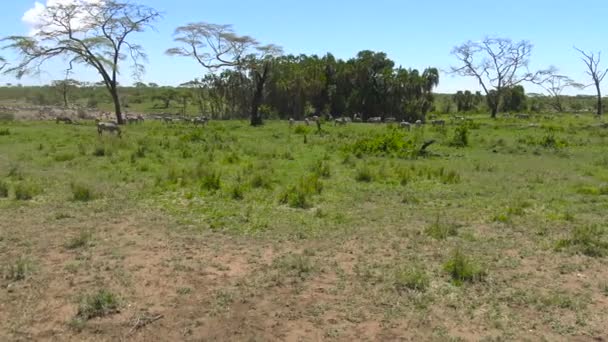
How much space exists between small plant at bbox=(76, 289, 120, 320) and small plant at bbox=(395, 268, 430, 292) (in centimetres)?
283

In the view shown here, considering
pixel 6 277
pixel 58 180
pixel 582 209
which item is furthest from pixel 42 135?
pixel 582 209

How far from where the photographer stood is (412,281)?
19.9 ft

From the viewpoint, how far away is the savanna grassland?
5234 millimetres

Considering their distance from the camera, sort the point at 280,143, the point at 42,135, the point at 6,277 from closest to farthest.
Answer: the point at 6,277 < the point at 280,143 < the point at 42,135

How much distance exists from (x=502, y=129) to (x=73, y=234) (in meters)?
27.9

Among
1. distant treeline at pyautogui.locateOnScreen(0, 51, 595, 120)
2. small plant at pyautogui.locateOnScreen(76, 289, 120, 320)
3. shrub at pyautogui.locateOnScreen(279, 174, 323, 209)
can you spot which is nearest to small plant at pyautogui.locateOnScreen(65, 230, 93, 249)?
small plant at pyautogui.locateOnScreen(76, 289, 120, 320)

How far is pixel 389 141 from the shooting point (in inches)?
744

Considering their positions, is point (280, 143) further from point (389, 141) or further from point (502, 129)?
point (502, 129)

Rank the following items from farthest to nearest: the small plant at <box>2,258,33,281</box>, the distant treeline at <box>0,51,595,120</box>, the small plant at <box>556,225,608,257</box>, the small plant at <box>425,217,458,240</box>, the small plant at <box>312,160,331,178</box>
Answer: the distant treeline at <box>0,51,595,120</box>, the small plant at <box>312,160,331,178</box>, the small plant at <box>425,217,458,240</box>, the small plant at <box>556,225,608,257</box>, the small plant at <box>2,258,33,281</box>

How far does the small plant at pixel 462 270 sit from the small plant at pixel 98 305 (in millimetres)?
3492

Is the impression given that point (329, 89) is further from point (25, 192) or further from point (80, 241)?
point (80, 241)

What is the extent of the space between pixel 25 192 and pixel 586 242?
909 cm

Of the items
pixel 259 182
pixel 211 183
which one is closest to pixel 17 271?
pixel 211 183

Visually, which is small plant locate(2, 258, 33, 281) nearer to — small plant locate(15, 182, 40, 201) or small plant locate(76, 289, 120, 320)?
small plant locate(76, 289, 120, 320)
